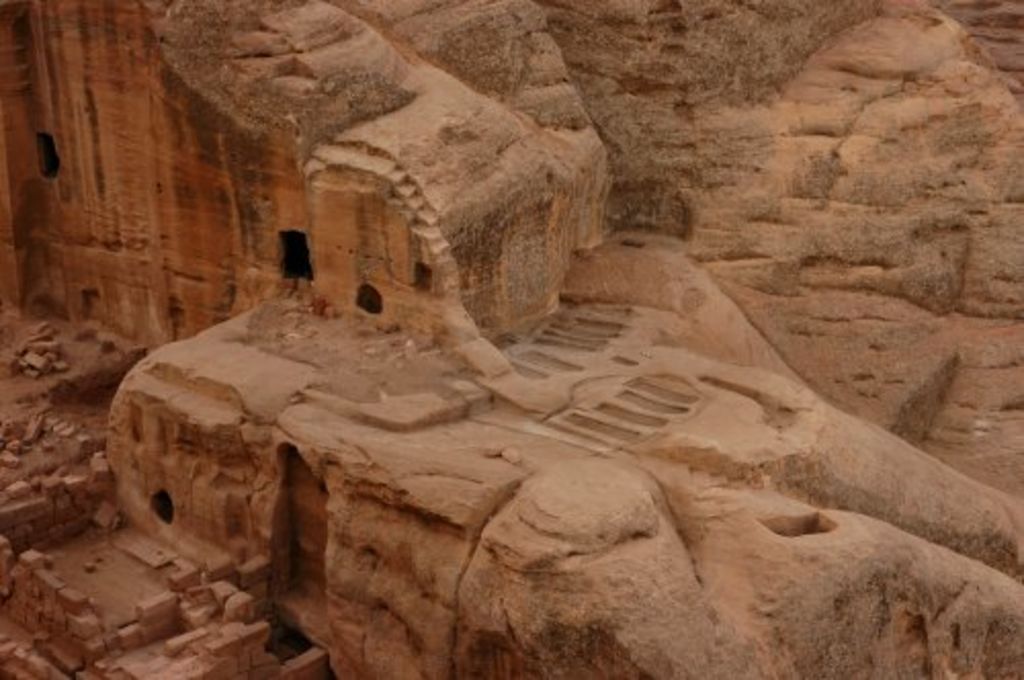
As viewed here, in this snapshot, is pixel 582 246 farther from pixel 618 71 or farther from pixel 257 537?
pixel 257 537

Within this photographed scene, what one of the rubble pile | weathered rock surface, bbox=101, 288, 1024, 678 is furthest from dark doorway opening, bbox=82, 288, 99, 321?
weathered rock surface, bbox=101, 288, 1024, 678

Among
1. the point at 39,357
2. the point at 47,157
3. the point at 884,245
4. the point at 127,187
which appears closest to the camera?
the point at 127,187

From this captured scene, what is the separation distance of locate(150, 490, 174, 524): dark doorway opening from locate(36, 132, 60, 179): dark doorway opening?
4.47 m

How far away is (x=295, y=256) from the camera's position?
14.2 m

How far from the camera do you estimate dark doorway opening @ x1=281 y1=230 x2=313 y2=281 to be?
14.0m

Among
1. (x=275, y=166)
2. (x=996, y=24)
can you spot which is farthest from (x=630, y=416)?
(x=996, y=24)

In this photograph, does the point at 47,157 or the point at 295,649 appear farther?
the point at 47,157

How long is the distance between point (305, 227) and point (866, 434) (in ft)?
17.2

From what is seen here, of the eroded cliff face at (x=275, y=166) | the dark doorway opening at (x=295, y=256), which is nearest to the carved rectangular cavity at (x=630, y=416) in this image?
the eroded cliff face at (x=275, y=166)

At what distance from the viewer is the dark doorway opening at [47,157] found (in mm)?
15898

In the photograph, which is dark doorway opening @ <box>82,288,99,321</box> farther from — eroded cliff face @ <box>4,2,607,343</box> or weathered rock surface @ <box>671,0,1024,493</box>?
weathered rock surface @ <box>671,0,1024,493</box>

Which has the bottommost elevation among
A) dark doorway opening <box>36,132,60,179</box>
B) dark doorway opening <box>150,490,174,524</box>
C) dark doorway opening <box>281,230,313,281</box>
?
A: dark doorway opening <box>150,490,174,524</box>

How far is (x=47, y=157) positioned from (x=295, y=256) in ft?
11.7

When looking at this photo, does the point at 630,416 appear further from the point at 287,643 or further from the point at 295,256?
the point at 295,256
